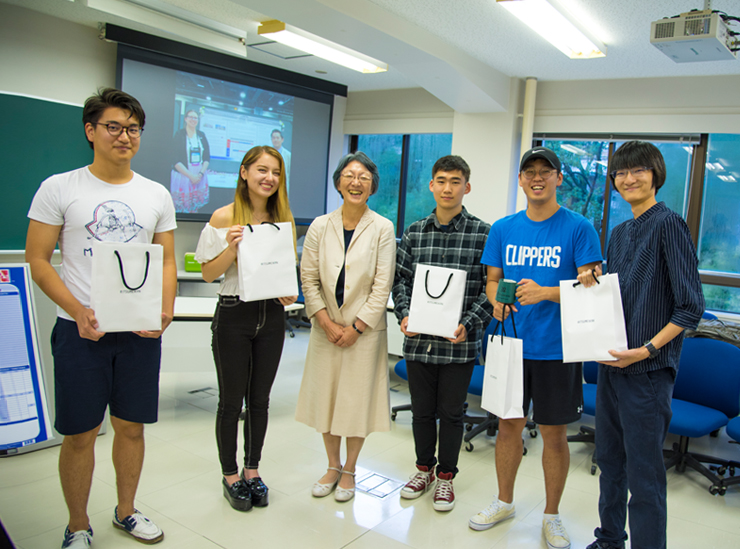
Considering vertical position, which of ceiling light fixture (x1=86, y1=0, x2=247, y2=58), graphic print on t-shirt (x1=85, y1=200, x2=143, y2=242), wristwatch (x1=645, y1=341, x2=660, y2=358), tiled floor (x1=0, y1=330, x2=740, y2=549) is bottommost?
tiled floor (x1=0, y1=330, x2=740, y2=549)

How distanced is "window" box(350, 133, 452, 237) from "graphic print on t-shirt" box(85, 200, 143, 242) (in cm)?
564

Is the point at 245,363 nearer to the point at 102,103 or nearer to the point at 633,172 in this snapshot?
the point at 102,103

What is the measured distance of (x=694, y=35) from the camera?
3307 mm

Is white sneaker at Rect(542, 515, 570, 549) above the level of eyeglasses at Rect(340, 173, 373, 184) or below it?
below

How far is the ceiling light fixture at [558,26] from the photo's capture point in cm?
380

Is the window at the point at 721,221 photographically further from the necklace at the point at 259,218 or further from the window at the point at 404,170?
the necklace at the point at 259,218

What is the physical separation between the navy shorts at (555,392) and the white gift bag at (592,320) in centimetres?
25

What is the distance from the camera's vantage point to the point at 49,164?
4.48 m

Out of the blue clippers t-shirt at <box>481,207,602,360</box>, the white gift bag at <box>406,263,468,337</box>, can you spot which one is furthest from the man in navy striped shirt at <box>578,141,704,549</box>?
the white gift bag at <box>406,263,468,337</box>

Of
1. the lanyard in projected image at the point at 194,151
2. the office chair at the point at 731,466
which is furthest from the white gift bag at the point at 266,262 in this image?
the lanyard in projected image at the point at 194,151

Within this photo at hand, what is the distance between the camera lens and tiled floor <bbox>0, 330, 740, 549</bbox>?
2381 mm

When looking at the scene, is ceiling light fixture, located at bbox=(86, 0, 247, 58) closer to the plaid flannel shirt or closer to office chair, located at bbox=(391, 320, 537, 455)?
the plaid flannel shirt

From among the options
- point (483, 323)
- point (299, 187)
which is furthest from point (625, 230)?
point (299, 187)

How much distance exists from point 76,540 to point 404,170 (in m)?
6.31
